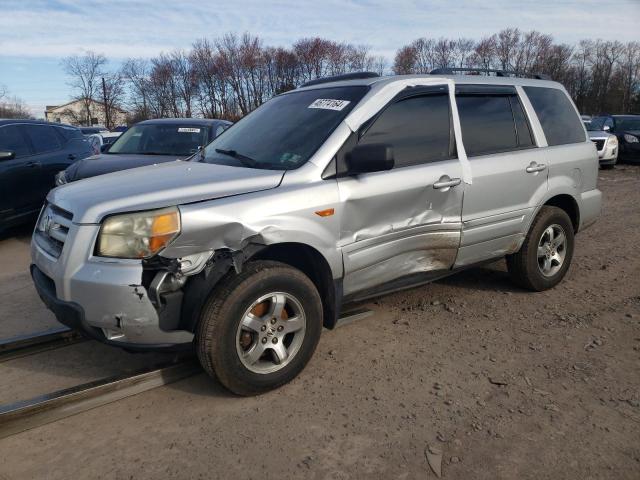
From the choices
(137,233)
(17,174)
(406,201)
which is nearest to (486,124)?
(406,201)

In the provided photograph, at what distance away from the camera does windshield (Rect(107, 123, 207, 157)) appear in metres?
7.26

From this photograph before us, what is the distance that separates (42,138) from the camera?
7.99m

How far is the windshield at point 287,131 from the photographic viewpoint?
344 centimetres

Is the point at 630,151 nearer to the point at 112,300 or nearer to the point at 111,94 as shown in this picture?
the point at 112,300

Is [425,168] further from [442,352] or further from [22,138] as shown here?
[22,138]

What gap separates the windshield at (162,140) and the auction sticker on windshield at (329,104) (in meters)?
3.78

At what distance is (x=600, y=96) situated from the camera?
202 feet

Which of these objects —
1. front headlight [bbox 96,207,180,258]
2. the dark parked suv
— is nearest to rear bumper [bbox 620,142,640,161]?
the dark parked suv

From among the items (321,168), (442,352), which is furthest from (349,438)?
(321,168)

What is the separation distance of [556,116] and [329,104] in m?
2.42

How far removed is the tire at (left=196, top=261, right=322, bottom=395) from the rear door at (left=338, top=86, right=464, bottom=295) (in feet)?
1.39

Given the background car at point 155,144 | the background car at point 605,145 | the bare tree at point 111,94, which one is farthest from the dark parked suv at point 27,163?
the bare tree at point 111,94

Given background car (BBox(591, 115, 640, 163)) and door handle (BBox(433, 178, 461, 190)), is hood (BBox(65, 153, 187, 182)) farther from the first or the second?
background car (BBox(591, 115, 640, 163))

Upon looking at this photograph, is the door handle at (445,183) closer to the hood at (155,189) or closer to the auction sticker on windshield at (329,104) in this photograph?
the auction sticker on windshield at (329,104)
